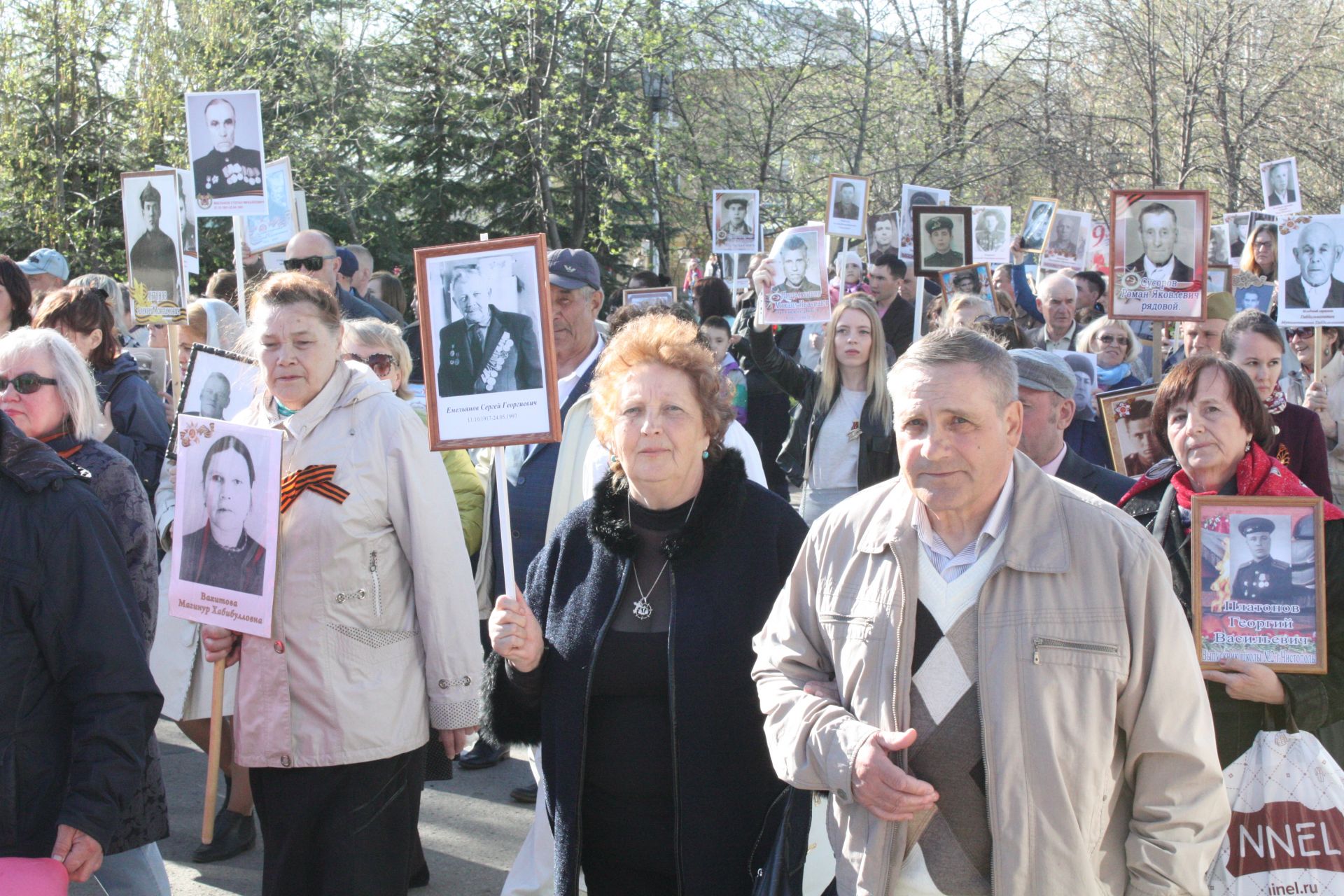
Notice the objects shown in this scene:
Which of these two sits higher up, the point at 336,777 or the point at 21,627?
the point at 21,627

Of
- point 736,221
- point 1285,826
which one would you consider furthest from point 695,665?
point 736,221

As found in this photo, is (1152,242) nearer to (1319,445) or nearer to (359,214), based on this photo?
(1319,445)

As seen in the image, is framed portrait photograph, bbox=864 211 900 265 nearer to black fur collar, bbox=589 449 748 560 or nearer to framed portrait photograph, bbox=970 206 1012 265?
framed portrait photograph, bbox=970 206 1012 265

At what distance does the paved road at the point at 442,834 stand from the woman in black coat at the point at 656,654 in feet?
6.19

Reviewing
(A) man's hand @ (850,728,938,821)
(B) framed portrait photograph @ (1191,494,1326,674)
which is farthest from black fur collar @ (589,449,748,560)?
(B) framed portrait photograph @ (1191,494,1326,674)


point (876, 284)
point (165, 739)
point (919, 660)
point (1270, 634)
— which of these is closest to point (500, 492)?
point (919, 660)

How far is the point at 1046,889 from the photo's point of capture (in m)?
2.34

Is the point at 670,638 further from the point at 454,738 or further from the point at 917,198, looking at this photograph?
the point at 917,198

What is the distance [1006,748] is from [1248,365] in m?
3.37

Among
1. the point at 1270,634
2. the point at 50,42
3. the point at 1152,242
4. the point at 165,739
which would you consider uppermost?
the point at 50,42

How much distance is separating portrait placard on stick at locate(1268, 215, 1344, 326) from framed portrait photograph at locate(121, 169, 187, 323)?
6237 millimetres

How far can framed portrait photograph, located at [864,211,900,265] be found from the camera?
1286cm

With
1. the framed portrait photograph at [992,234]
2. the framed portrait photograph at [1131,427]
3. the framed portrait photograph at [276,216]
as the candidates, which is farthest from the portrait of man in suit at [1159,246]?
the framed portrait photograph at [276,216]

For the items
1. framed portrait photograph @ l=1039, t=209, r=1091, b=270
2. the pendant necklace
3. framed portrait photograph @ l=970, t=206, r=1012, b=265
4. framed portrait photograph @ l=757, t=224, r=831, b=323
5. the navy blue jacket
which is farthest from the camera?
framed portrait photograph @ l=1039, t=209, r=1091, b=270
